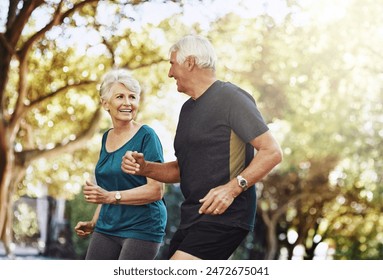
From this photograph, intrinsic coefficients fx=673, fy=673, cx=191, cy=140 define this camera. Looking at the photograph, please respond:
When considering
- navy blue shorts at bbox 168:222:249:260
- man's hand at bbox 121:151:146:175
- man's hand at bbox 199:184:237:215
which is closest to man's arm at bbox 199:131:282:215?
man's hand at bbox 199:184:237:215

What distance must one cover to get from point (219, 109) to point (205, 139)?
12 cm

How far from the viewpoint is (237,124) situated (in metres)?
2.36

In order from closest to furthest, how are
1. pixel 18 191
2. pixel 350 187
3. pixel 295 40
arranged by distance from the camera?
pixel 295 40 → pixel 18 191 → pixel 350 187

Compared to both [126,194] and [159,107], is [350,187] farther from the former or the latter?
[126,194]

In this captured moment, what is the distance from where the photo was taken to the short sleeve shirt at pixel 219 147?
2352 millimetres

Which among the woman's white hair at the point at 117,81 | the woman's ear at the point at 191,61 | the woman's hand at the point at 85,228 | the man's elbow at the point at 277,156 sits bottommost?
the woman's hand at the point at 85,228

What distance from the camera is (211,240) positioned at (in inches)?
92.7

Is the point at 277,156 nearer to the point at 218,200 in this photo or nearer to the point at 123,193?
the point at 218,200

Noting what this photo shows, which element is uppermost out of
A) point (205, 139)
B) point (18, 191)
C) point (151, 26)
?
point (151, 26)

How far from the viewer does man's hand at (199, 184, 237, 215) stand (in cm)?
222

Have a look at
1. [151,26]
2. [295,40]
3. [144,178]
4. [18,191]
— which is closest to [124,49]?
[151,26]

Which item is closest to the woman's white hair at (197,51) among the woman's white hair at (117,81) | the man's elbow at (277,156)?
the woman's white hair at (117,81)

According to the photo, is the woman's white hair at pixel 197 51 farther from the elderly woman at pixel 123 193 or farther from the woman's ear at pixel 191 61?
the elderly woman at pixel 123 193

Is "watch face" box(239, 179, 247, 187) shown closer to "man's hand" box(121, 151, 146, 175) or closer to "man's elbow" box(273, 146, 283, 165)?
"man's elbow" box(273, 146, 283, 165)
